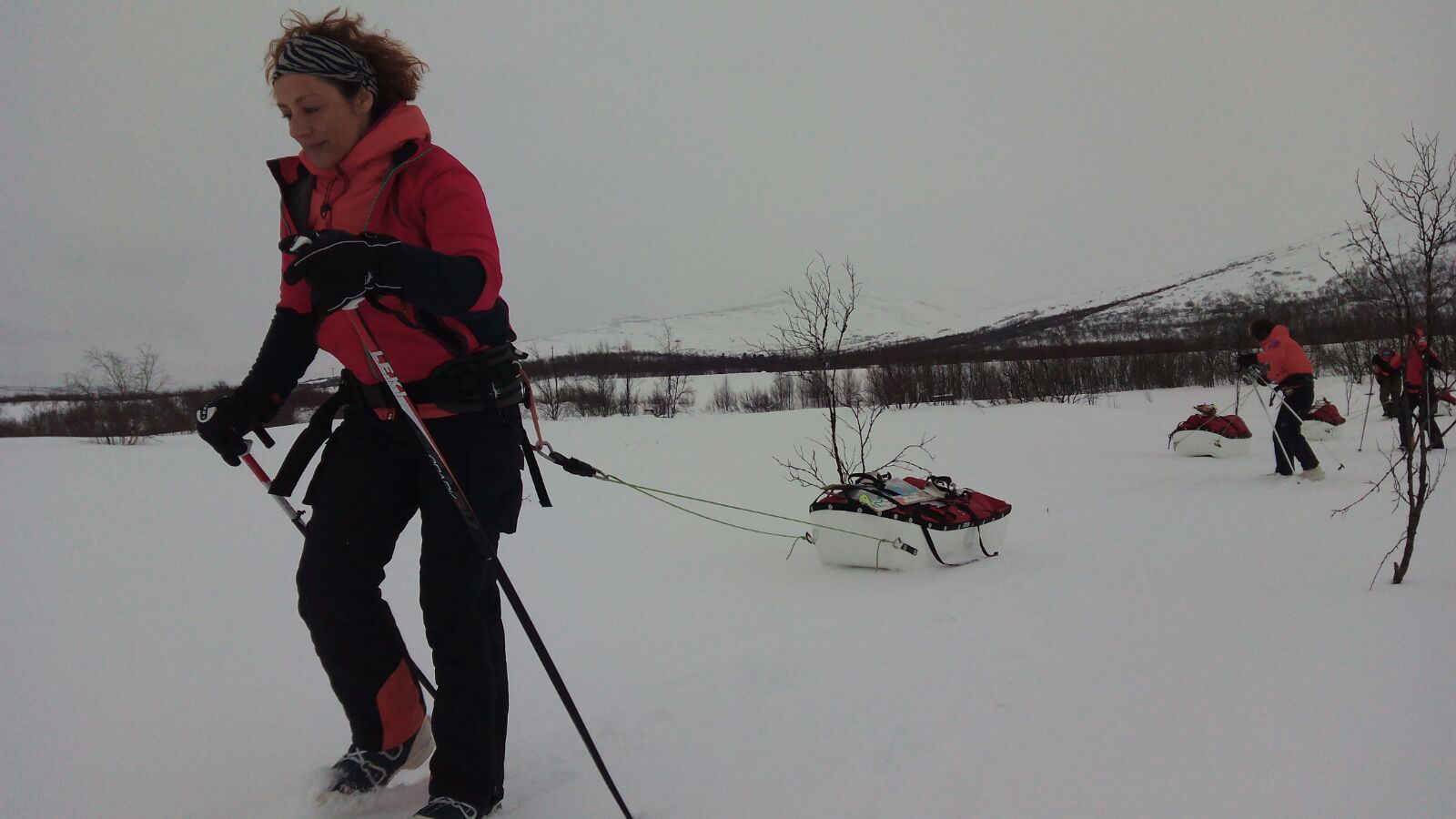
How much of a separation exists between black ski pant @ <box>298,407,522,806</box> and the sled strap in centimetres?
9

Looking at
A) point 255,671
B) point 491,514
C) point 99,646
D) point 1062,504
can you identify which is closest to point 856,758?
point 491,514

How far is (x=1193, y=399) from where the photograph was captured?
27.1 metres

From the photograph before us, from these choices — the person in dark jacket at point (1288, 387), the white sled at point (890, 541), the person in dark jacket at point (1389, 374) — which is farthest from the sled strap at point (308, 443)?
the person in dark jacket at point (1389, 374)

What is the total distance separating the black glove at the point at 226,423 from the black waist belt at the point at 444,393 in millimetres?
136

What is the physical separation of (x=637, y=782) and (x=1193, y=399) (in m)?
31.0

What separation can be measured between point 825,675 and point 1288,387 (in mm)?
8238

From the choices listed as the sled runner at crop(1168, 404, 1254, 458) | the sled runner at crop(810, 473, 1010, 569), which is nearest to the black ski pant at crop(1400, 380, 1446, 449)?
the sled runner at crop(1168, 404, 1254, 458)

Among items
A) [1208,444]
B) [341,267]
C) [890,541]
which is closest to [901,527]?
[890,541]

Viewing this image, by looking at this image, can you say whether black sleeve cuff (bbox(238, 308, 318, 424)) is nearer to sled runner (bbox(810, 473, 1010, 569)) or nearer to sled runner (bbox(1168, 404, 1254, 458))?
sled runner (bbox(810, 473, 1010, 569))

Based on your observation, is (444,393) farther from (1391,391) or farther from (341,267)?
(1391,391)

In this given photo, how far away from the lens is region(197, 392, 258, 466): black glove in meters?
1.89

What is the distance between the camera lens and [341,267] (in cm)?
145

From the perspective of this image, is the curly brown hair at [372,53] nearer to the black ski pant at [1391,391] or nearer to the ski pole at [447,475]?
the ski pole at [447,475]

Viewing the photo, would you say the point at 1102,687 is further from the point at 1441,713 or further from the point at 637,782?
the point at 637,782
